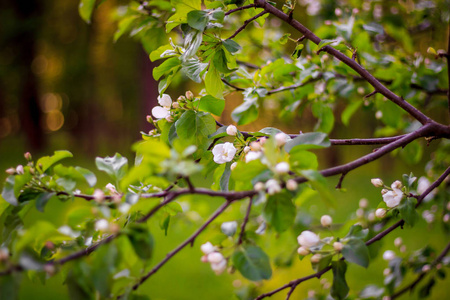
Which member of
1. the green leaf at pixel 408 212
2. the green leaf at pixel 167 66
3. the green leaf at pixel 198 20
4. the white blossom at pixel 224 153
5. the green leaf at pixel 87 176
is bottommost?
the green leaf at pixel 408 212

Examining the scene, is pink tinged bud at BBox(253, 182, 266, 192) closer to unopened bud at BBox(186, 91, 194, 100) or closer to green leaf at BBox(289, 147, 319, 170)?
green leaf at BBox(289, 147, 319, 170)

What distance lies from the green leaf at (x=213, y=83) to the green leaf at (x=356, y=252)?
664mm

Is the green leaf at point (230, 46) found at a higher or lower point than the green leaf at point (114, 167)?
higher

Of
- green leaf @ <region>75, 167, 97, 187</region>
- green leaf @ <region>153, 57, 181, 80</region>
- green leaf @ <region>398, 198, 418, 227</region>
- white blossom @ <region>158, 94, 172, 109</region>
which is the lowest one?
green leaf @ <region>398, 198, 418, 227</region>

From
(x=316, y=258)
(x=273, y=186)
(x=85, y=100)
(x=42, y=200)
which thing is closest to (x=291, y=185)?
(x=273, y=186)

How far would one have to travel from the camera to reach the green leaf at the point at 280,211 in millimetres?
855

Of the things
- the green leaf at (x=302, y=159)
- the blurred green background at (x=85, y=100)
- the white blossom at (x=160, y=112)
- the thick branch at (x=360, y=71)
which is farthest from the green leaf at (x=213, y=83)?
the blurred green background at (x=85, y=100)

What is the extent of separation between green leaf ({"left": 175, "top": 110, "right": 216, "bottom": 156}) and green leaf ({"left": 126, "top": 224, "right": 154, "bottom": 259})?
424 millimetres

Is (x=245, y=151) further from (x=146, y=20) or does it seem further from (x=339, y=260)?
(x=146, y=20)

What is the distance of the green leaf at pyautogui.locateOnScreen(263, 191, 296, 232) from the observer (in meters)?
0.86

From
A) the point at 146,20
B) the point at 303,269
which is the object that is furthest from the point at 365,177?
the point at 146,20

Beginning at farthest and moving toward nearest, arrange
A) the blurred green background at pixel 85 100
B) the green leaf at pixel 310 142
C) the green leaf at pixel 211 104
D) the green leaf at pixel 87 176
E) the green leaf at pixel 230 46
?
1. the blurred green background at pixel 85 100
2. the green leaf at pixel 211 104
3. the green leaf at pixel 230 46
4. the green leaf at pixel 87 176
5. the green leaf at pixel 310 142

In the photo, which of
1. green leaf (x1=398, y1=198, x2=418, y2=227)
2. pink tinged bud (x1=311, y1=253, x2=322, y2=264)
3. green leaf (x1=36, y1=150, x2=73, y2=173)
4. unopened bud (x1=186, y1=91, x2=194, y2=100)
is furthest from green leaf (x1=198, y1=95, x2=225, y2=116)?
green leaf (x1=398, y1=198, x2=418, y2=227)

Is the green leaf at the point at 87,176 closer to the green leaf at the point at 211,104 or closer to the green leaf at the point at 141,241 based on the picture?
the green leaf at the point at 141,241
